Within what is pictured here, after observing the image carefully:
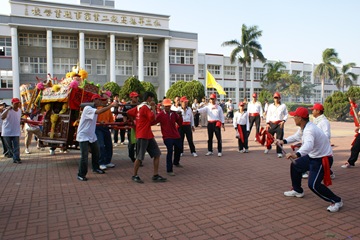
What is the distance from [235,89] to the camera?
5531cm

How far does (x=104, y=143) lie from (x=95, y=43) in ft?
122

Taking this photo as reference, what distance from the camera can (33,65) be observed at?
39219 mm

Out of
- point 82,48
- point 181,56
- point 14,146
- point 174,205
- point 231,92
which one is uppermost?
point 181,56

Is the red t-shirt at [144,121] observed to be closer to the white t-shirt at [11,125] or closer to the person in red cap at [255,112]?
the white t-shirt at [11,125]

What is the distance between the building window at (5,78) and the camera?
36.6 meters

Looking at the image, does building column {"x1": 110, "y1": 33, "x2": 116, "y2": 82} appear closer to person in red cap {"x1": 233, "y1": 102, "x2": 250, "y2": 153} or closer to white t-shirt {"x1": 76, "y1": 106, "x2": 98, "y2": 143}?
person in red cap {"x1": 233, "y1": 102, "x2": 250, "y2": 153}

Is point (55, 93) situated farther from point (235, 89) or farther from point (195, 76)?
point (235, 89)

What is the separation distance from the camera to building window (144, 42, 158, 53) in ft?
149

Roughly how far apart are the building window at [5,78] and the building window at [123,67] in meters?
13.0

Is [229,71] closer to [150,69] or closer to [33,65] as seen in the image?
[150,69]

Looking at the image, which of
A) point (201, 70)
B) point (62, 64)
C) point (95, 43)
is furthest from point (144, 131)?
point (201, 70)

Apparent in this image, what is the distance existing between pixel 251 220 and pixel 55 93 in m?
6.32

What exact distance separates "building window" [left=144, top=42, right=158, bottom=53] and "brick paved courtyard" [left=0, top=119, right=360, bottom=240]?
1541 inches

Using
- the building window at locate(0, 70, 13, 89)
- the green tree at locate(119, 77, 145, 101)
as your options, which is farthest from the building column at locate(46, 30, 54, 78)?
the green tree at locate(119, 77, 145, 101)
